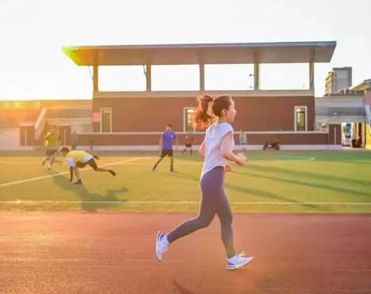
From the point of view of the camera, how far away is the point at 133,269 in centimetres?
695

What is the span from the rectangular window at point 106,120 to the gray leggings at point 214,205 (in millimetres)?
44281

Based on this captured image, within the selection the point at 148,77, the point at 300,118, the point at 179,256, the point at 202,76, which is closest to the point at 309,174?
the point at 179,256

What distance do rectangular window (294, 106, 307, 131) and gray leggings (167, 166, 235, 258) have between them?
1703 inches

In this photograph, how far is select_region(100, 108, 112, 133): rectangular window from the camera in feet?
166

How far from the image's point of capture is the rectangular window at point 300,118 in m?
49.2

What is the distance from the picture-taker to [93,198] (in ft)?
47.5

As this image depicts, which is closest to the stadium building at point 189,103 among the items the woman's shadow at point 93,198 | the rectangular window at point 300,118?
the rectangular window at point 300,118

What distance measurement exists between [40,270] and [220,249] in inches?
94.3

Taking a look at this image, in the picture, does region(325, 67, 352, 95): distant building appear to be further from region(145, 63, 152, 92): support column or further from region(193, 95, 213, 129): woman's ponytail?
region(193, 95, 213, 129): woman's ponytail

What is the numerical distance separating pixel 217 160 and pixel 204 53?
4182 cm

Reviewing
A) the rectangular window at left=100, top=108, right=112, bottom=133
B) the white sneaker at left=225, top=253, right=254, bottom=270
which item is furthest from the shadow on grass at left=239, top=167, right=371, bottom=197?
the rectangular window at left=100, top=108, right=112, bottom=133

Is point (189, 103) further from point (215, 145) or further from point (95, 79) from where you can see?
point (215, 145)

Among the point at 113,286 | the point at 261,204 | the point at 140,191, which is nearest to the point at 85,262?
the point at 113,286

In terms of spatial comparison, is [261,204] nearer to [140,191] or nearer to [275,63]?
[140,191]
